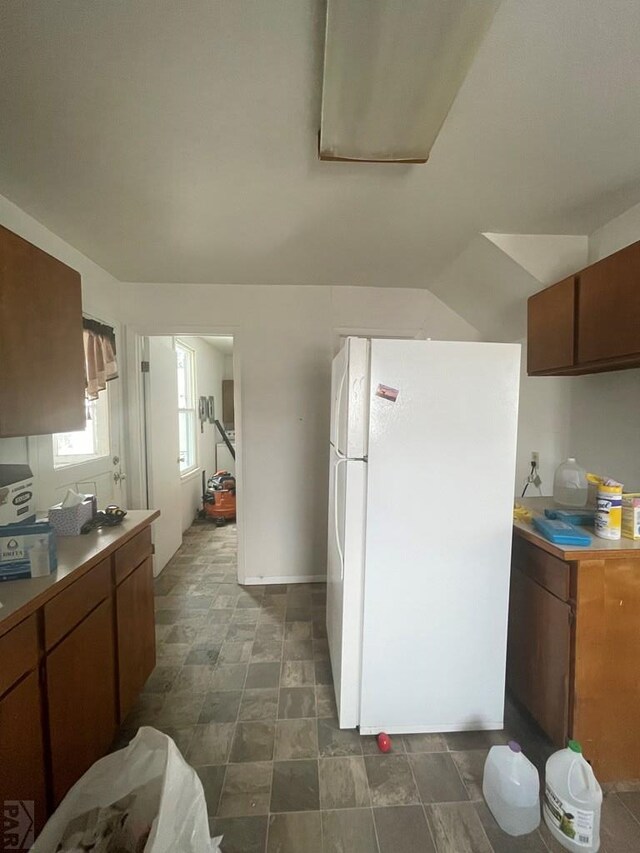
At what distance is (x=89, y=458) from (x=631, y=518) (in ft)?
9.69

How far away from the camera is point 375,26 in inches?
32.2

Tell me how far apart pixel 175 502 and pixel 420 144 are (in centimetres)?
323

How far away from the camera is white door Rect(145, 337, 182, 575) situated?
279 cm

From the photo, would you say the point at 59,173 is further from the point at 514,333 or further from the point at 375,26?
the point at 514,333

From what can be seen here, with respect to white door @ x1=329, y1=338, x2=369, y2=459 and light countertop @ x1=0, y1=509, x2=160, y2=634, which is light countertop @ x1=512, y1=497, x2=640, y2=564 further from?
light countertop @ x1=0, y1=509, x2=160, y2=634

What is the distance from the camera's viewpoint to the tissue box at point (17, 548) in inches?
42.0

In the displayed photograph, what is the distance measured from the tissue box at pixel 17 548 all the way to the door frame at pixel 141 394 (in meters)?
1.65

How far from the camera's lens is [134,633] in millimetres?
1528

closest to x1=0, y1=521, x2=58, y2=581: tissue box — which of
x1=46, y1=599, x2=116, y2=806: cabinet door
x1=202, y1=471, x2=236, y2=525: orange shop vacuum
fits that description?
x1=46, y1=599, x2=116, y2=806: cabinet door

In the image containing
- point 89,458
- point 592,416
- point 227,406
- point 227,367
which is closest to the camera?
point 592,416

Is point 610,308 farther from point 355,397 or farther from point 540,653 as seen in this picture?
point 540,653

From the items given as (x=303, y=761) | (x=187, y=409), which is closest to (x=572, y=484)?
(x=303, y=761)

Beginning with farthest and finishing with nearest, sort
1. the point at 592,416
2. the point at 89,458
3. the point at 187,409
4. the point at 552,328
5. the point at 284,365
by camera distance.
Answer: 1. the point at 187,409
2. the point at 284,365
3. the point at 89,458
4. the point at 592,416
5. the point at 552,328

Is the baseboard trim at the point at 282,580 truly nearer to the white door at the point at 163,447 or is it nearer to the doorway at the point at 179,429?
the doorway at the point at 179,429
